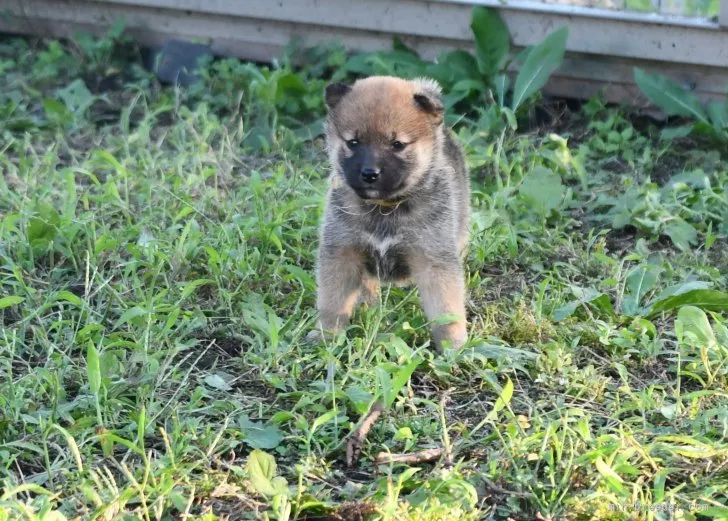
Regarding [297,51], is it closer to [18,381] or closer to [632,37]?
[632,37]

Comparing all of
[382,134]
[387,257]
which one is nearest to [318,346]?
[387,257]

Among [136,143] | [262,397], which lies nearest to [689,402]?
[262,397]

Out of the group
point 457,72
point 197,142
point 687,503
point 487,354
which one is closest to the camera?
point 687,503

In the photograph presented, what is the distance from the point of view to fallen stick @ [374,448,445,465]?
3.12 metres

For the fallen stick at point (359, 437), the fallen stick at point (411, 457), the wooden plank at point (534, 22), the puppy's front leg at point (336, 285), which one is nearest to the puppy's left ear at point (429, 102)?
the puppy's front leg at point (336, 285)

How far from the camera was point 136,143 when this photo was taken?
5.93 meters

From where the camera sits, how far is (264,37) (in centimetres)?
708

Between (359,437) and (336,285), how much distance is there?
2.81ft

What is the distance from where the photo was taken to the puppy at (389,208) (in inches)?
151

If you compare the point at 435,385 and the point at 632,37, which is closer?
the point at 435,385

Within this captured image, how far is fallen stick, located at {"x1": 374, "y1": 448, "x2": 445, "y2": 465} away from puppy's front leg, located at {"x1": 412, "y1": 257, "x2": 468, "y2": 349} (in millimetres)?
756

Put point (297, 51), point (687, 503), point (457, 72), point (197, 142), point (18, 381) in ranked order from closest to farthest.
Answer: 1. point (687, 503)
2. point (18, 381)
3. point (197, 142)
4. point (457, 72)
5. point (297, 51)

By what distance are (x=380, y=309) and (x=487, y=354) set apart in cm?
44

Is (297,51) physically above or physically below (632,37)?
below
